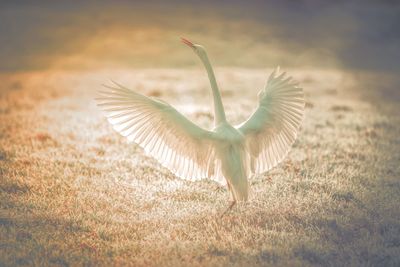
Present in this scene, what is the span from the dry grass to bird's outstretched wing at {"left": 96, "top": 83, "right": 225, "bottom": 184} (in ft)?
2.10

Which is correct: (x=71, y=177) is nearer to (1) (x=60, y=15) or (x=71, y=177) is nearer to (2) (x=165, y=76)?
(2) (x=165, y=76)

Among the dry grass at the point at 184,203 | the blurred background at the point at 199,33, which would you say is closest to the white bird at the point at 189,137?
the dry grass at the point at 184,203

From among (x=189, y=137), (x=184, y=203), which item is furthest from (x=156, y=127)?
(x=184, y=203)

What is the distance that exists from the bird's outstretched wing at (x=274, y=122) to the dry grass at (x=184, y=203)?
1.55 ft

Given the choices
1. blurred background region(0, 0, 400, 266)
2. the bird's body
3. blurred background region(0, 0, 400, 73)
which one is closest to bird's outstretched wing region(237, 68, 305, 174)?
the bird's body

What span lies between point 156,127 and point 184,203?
3.16 ft

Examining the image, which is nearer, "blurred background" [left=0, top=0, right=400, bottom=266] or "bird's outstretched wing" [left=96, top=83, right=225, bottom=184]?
"blurred background" [left=0, top=0, right=400, bottom=266]

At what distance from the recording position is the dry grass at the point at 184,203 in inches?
169

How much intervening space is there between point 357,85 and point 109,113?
10.8 metres

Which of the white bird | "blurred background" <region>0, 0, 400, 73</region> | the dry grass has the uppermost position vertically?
"blurred background" <region>0, 0, 400, 73</region>

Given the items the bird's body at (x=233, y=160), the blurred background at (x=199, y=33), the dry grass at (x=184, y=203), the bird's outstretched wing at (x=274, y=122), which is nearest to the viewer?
the dry grass at (x=184, y=203)

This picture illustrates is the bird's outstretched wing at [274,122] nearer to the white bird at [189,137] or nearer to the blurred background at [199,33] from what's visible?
the white bird at [189,137]

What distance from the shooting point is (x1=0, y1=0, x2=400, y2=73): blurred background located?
20.1 m

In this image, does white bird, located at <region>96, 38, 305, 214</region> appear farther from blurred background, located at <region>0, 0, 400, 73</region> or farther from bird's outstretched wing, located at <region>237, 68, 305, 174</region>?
blurred background, located at <region>0, 0, 400, 73</region>
